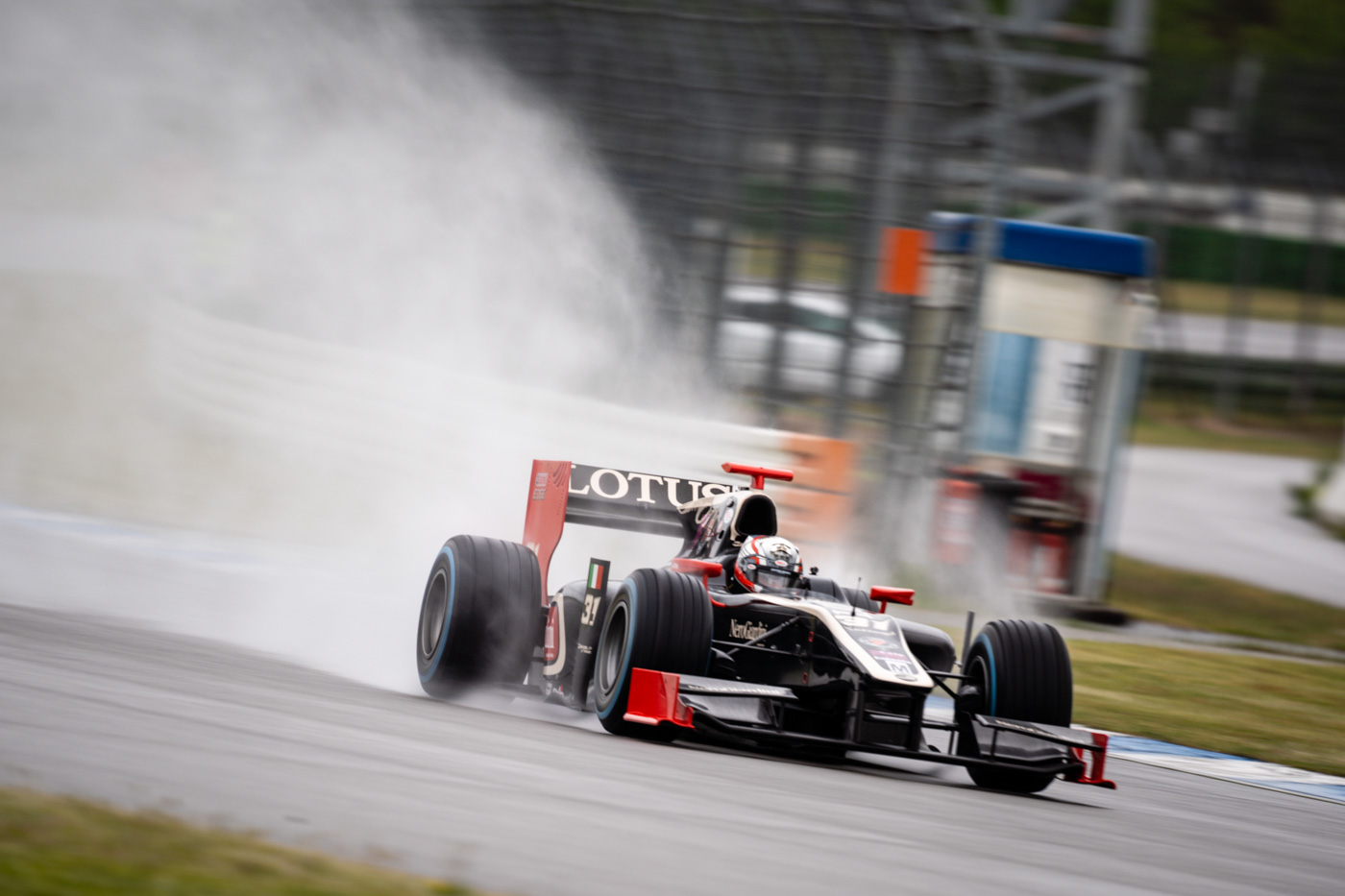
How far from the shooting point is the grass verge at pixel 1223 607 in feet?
53.6

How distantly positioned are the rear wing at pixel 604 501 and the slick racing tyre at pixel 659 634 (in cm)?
168

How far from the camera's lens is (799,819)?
5.37m

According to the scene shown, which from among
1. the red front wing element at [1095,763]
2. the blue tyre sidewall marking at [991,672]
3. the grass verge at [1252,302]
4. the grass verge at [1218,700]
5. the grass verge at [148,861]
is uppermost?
the grass verge at [1252,302]

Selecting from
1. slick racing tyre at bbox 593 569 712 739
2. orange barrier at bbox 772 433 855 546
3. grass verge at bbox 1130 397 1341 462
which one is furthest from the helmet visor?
grass verge at bbox 1130 397 1341 462

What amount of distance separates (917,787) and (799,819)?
1612 millimetres

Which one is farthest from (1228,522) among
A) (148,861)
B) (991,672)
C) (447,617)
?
(148,861)

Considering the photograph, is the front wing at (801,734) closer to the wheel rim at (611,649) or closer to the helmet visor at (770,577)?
the wheel rim at (611,649)

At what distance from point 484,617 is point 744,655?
1292mm

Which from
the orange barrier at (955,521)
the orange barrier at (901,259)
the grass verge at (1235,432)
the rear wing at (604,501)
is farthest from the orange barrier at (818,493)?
the grass verge at (1235,432)

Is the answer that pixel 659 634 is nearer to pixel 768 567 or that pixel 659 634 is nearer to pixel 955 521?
pixel 768 567

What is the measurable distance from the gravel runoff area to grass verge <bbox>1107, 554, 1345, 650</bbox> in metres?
0.52

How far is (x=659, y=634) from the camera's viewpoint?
22.6 ft

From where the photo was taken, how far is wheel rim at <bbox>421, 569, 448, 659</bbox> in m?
8.35

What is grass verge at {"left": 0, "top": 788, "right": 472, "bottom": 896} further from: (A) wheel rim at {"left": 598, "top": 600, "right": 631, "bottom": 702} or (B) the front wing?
(A) wheel rim at {"left": 598, "top": 600, "right": 631, "bottom": 702}
